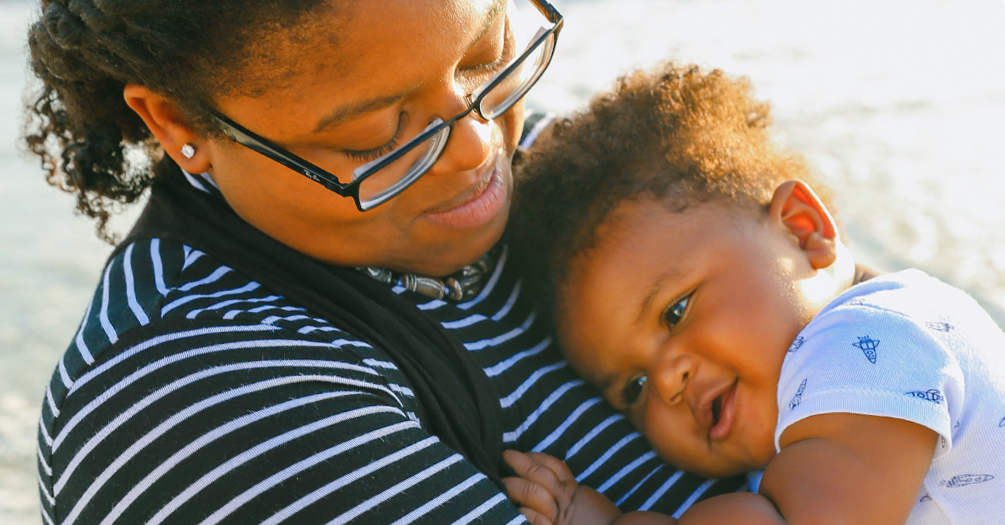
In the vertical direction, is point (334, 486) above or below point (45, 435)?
below

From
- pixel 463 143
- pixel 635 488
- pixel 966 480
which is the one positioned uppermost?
pixel 463 143

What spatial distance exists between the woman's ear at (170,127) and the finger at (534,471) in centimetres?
72

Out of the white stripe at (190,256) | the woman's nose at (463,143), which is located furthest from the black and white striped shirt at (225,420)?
the woman's nose at (463,143)

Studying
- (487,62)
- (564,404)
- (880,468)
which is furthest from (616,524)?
(487,62)

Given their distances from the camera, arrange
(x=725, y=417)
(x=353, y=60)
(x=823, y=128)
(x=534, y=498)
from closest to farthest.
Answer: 1. (x=353, y=60)
2. (x=534, y=498)
3. (x=725, y=417)
4. (x=823, y=128)

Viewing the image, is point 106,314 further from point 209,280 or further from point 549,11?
point 549,11

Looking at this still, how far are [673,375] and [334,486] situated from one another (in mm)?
737

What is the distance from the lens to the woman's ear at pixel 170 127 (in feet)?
4.44

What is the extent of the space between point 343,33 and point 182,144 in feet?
1.30

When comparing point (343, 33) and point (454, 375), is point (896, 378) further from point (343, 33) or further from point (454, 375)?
point (343, 33)

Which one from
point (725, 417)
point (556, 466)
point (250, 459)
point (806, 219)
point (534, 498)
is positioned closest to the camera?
point (250, 459)

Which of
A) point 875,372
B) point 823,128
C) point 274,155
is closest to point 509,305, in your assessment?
point 274,155

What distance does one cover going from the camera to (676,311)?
1.61 meters

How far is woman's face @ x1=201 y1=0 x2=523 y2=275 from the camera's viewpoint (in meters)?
1.23
